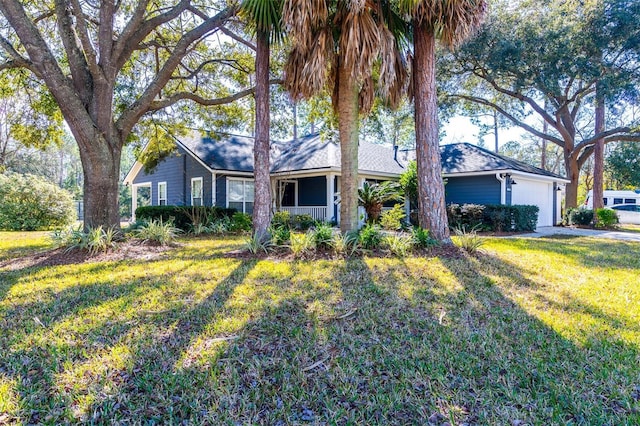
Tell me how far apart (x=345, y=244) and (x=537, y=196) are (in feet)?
47.1

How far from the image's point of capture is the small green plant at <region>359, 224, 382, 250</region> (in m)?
8.10

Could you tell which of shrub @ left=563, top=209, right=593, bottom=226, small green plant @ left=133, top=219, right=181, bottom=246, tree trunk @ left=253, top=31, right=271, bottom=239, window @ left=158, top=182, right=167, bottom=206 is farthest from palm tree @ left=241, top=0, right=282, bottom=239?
shrub @ left=563, top=209, right=593, bottom=226

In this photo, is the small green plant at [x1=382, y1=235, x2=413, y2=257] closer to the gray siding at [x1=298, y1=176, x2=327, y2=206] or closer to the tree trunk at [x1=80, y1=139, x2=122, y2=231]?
the tree trunk at [x1=80, y1=139, x2=122, y2=231]

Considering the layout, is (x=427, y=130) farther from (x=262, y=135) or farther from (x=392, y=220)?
(x=262, y=135)

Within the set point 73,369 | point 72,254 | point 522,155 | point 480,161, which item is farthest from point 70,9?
point 522,155

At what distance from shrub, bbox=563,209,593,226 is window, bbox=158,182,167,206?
21.1 meters

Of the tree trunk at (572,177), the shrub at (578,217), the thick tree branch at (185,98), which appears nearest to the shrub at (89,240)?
the thick tree branch at (185,98)

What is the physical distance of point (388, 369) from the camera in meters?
3.02

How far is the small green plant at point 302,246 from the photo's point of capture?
767 cm

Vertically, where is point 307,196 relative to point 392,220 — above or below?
above

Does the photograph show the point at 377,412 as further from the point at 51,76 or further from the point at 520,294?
the point at 51,76

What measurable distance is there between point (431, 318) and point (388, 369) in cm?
132

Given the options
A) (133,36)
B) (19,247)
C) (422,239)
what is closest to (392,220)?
(422,239)

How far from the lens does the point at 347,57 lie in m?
7.48
